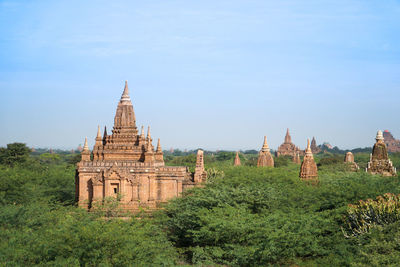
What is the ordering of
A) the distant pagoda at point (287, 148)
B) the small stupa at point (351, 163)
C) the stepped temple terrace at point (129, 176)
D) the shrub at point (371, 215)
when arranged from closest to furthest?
the shrub at point (371, 215) < the stepped temple terrace at point (129, 176) < the small stupa at point (351, 163) < the distant pagoda at point (287, 148)

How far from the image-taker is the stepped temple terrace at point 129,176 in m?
35.4

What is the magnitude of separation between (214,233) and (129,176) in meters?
10.1

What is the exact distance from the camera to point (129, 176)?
1396 inches

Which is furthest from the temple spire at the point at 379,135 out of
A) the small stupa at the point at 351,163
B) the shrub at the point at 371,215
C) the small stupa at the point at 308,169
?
→ the shrub at the point at 371,215

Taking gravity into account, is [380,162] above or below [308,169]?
above

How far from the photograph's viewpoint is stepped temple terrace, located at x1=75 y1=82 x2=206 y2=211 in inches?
1395

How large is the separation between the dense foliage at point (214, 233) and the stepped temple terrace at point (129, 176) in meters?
1.63

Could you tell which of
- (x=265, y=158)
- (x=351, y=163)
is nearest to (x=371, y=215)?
(x=265, y=158)

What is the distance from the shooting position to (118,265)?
77.4 feet

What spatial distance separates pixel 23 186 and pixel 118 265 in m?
19.1

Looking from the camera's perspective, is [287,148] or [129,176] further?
[287,148]

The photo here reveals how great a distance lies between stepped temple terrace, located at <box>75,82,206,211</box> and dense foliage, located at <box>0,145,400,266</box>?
163cm

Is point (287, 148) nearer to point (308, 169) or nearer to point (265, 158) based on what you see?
point (265, 158)

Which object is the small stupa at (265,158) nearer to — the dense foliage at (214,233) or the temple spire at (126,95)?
the temple spire at (126,95)
